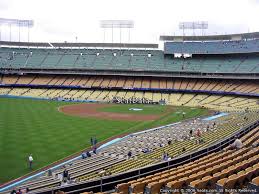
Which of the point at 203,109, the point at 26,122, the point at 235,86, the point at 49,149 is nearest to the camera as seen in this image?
the point at 49,149

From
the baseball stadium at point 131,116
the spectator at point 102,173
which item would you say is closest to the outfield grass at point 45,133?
the baseball stadium at point 131,116

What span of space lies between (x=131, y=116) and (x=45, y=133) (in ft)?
56.8

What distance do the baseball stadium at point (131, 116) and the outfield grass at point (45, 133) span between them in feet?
0.31

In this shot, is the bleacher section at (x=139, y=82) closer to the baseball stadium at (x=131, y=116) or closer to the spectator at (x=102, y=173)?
the baseball stadium at (x=131, y=116)

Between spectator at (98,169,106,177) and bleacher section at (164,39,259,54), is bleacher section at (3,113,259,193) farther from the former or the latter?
bleacher section at (164,39,259,54)

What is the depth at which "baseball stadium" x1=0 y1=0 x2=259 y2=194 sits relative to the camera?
44.2 feet

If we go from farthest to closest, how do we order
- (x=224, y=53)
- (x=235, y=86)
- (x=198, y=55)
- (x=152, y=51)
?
1. (x=152, y=51)
2. (x=198, y=55)
3. (x=224, y=53)
4. (x=235, y=86)

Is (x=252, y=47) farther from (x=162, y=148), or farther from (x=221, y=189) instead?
(x=221, y=189)

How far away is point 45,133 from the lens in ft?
106

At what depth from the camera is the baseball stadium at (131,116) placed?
1346cm

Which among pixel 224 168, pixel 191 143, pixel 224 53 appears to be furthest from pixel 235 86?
pixel 224 168

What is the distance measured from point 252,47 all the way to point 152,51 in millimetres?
24975

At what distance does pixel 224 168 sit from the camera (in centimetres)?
1266

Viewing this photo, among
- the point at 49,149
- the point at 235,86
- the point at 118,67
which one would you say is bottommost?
the point at 49,149
